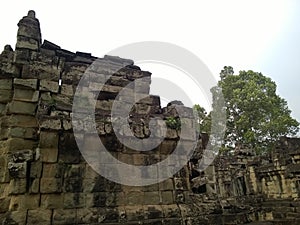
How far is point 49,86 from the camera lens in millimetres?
5156

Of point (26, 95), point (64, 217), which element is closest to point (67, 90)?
point (26, 95)

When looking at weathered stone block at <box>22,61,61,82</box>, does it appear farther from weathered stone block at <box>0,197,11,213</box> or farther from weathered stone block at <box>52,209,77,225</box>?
weathered stone block at <box>52,209,77,225</box>

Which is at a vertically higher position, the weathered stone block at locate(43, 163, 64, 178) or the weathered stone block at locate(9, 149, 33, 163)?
the weathered stone block at locate(9, 149, 33, 163)

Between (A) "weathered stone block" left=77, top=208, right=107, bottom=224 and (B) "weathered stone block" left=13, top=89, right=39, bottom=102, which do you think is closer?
(A) "weathered stone block" left=77, top=208, right=107, bottom=224

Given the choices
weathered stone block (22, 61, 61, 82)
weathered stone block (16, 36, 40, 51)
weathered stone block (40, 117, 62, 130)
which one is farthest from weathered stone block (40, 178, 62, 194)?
weathered stone block (16, 36, 40, 51)

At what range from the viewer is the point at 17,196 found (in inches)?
154

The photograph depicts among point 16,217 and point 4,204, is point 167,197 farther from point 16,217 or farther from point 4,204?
point 4,204

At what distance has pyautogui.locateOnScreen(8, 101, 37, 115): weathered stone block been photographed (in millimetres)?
4789

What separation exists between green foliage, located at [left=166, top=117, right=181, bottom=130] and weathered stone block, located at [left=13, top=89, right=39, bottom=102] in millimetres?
2465

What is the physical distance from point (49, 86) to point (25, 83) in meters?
0.42

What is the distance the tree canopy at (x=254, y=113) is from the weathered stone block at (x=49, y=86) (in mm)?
21521

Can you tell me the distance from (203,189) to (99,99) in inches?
113

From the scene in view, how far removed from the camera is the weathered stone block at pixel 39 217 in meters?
3.81

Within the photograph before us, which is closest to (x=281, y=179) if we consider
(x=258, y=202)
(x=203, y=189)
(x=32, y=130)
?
(x=258, y=202)
